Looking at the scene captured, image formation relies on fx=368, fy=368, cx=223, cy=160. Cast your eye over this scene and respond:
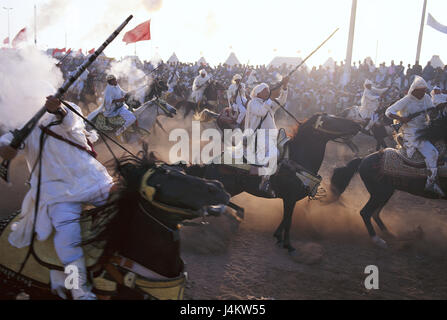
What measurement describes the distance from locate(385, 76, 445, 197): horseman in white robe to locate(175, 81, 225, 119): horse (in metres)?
11.2

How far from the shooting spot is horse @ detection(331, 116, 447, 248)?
656 centimetres

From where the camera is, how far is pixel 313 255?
6.11 m

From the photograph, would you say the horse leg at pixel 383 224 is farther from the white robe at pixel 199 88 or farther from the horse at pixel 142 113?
the white robe at pixel 199 88

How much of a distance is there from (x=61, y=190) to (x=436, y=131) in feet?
20.6

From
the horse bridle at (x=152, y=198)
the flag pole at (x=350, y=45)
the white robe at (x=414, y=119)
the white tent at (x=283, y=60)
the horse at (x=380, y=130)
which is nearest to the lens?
the horse bridle at (x=152, y=198)

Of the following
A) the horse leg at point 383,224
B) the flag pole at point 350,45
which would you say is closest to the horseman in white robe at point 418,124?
the horse leg at point 383,224

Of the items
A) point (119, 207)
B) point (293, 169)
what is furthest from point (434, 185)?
point (119, 207)

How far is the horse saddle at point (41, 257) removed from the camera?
2.90 m

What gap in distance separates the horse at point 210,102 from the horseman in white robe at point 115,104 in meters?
6.30

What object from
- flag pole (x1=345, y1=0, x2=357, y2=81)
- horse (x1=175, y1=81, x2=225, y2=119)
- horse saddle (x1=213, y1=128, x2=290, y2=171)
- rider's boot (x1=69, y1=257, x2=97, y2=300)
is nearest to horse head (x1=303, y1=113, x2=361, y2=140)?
horse saddle (x1=213, y1=128, x2=290, y2=171)

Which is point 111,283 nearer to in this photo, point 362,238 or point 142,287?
point 142,287

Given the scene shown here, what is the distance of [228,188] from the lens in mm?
6738

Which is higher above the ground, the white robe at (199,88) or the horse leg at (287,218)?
the white robe at (199,88)

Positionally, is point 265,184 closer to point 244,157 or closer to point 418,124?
point 244,157
